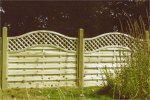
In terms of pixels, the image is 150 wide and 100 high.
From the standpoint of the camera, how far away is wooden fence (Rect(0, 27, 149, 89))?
952cm

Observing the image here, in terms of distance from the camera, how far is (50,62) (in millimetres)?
9852

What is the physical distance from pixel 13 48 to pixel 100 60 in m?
2.26

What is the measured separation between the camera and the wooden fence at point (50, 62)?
952cm

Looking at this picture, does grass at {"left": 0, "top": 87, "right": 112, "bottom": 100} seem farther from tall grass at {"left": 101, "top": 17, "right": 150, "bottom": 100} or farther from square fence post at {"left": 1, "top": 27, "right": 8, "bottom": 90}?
tall grass at {"left": 101, "top": 17, "right": 150, "bottom": 100}

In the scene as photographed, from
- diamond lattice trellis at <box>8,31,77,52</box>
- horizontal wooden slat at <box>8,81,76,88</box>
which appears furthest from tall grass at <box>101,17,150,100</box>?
diamond lattice trellis at <box>8,31,77,52</box>

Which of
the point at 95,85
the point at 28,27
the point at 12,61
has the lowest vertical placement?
the point at 95,85

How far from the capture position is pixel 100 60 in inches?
406

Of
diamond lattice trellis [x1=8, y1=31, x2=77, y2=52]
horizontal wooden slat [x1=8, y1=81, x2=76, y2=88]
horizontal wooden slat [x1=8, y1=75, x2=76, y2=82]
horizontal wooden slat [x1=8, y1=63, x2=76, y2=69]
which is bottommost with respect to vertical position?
horizontal wooden slat [x1=8, y1=81, x2=76, y2=88]

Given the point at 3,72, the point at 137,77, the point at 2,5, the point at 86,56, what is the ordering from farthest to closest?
the point at 2,5, the point at 86,56, the point at 3,72, the point at 137,77

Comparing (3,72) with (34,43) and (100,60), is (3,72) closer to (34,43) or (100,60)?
(34,43)

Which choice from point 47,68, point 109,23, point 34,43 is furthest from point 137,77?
point 109,23

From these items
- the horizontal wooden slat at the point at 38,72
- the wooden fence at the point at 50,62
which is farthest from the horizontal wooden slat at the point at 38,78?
the horizontal wooden slat at the point at 38,72

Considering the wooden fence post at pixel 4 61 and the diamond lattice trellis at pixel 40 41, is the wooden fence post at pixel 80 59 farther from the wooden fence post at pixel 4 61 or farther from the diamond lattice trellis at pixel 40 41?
the wooden fence post at pixel 4 61

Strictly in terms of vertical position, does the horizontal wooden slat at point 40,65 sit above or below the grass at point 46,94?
above
